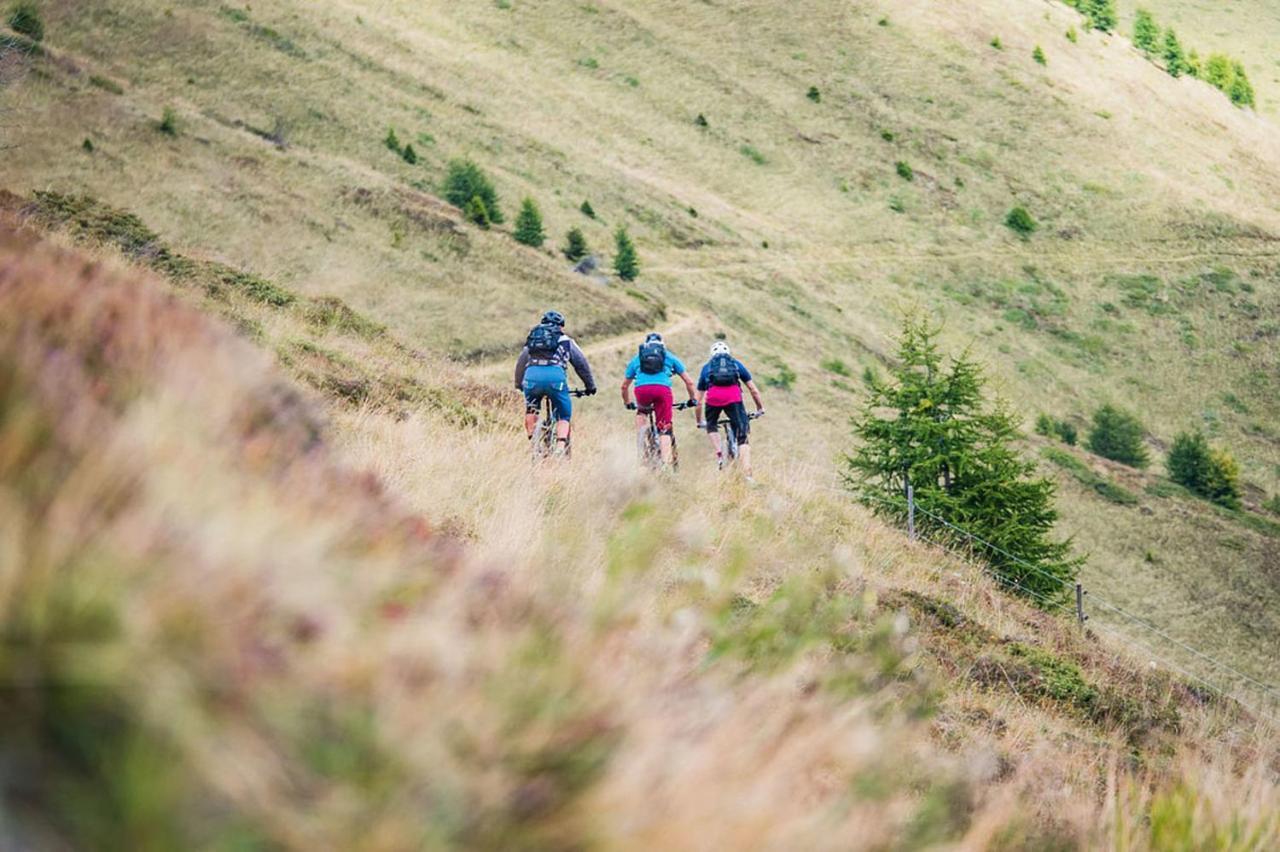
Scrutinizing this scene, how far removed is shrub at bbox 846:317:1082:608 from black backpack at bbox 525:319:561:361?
7518 mm

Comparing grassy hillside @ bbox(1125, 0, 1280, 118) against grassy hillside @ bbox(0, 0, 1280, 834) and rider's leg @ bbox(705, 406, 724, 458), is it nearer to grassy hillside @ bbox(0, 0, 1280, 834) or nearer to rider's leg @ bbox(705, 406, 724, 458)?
grassy hillside @ bbox(0, 0, 1280, 834)

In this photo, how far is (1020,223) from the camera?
71750 mm

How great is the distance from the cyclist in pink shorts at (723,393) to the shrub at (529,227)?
2942cm

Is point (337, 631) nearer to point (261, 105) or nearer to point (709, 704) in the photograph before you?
point (709, 704)

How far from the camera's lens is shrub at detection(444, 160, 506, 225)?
44438mm

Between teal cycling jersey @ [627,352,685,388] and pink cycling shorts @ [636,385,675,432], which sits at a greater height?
teal cycling jersey @ [627,352,685,388]

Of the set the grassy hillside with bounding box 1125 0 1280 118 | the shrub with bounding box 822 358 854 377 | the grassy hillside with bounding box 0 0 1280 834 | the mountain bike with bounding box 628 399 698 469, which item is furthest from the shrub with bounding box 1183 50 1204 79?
the mountain bike with bounding box 628 399 698 469

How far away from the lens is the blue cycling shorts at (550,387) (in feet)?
40.4

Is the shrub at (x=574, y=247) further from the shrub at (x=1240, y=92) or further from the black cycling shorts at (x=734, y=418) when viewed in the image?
the shrub at (x=1240, y=92)

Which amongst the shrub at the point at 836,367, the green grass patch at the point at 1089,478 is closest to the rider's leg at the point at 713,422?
the green grass patch at the point at 1089,478

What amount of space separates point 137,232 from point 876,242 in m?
50.7

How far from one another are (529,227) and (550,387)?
32.3 metres

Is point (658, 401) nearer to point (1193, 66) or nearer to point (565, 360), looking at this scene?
point (565, 360)

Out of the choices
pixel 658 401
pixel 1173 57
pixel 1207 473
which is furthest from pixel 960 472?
pixel 1173 57
